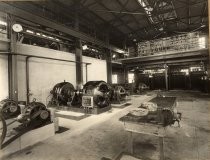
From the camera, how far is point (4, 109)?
15.3 feet

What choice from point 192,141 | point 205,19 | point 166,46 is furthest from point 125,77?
point 192,141

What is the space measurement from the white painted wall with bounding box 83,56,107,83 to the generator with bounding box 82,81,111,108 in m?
2.99

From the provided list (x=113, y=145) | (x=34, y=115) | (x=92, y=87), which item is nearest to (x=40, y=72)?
(x=92, y=87)

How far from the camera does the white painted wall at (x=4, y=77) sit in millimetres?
5281

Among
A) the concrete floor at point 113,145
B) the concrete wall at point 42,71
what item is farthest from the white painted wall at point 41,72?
the concrete floor at point 113,145

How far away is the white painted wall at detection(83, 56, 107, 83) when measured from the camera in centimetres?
→ 980

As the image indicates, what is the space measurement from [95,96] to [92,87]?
18.8 inches

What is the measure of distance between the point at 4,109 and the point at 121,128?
3.75m

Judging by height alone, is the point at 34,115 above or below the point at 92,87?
below

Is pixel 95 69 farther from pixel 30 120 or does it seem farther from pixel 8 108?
pixel 30 120

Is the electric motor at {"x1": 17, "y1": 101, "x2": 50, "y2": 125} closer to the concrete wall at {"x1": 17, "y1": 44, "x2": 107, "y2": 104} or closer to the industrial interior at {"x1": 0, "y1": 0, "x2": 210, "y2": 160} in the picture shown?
the industrial interior at {"x1": 0, "y1": 0, "x2": 210, "y2": 160}

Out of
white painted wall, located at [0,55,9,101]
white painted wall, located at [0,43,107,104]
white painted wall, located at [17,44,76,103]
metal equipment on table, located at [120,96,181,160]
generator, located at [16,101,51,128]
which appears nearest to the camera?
metal equipment on table, located at [120,96,181,160]

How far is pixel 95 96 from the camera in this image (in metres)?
6.13

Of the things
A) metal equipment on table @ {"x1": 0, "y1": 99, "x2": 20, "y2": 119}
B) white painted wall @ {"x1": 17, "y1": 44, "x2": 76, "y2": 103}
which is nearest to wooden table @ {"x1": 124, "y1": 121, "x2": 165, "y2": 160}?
metal equipment on table @ {"x1": 0, "y1": 99, "x2": 20, "y2": 119}
